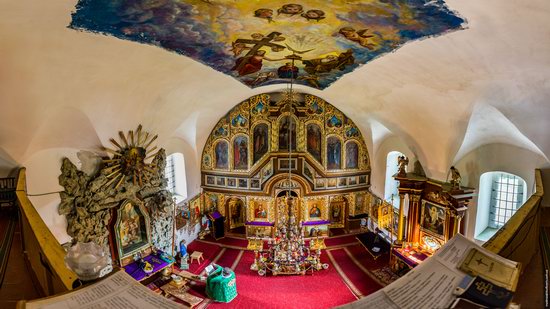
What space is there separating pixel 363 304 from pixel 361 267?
12.1m

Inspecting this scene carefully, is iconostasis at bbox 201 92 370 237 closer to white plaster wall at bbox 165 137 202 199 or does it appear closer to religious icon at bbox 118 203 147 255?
white plaster wall at bbox 165 137 202 199

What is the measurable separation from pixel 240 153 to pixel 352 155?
609 cm

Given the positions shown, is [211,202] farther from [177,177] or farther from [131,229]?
[131,229]

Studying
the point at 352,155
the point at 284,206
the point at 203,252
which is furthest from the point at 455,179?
the point at 203,252

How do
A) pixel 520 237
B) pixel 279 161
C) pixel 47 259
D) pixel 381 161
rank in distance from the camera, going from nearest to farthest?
1. pixel 47 259
2. pixel 520 237
3. pixel 381 161
4. pixel 279 161

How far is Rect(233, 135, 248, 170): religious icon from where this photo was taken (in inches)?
655

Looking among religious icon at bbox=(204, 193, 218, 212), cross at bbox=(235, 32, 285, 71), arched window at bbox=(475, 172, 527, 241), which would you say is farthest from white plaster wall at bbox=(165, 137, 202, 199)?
arched window at bbox=(475, 172, 527, 241)

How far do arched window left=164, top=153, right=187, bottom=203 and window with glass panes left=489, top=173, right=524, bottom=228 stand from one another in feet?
42.9

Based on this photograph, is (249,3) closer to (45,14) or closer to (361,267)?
(45,14)

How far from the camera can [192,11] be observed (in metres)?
5.47

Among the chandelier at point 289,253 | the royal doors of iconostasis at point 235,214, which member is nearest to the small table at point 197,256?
the chandelier at point 289,253

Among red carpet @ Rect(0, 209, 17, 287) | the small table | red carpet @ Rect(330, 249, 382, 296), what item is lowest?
red carpet @ Rect(330, 249, 382, 296)

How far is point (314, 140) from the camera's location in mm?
16734

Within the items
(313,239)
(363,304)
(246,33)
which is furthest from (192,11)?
(313,239)
